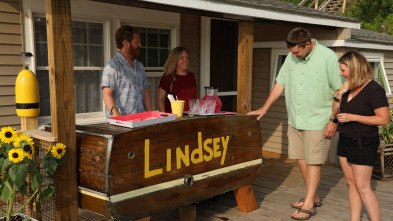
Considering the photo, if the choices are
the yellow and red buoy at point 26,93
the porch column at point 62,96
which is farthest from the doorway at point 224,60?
the porch column at point 62,96

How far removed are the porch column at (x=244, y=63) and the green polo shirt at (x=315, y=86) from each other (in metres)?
0.65

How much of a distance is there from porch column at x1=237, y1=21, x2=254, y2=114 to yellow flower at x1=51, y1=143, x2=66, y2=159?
2.40 m

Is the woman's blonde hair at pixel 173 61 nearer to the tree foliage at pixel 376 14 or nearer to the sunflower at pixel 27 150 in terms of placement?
the sunflower at pixel 27 150

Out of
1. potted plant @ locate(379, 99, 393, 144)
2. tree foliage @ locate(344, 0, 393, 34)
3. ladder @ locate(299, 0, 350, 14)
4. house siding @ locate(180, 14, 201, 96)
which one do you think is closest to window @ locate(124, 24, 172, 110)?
house siding @ locate(180, 14, 201, 96)

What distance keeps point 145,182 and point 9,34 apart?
101 inches

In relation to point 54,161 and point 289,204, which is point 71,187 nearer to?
point 54,161

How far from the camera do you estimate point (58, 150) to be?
2.70 m

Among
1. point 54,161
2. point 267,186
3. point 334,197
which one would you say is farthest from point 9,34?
point 334,197

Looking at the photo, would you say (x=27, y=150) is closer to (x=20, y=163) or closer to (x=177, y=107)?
(x=20, y=163)

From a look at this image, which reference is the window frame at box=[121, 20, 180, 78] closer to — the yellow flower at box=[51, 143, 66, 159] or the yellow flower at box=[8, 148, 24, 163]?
the yellow flower at box=[51, 143, 66, 159]

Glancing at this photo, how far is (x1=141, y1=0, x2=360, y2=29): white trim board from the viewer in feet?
12.3

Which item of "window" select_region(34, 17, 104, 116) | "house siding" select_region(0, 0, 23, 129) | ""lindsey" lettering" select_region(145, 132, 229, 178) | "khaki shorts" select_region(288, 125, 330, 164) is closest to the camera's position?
""lindsey" lettering" select_region(145, 132, 229, 178)

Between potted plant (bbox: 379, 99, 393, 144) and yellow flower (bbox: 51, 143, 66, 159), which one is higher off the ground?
yellow flower (bbox: 51, 143, 66, 159)

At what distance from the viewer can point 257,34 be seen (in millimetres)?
7363
